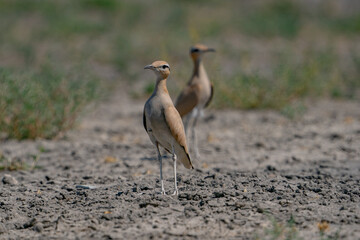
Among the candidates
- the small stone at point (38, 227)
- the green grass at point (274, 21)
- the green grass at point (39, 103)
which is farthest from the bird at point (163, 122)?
the green grass at point (274, 21)

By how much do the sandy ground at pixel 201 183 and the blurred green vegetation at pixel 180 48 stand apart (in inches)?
24.6

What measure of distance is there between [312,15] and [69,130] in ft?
44.8

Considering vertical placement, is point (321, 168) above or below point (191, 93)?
below

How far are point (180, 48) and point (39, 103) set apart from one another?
22.3 feet

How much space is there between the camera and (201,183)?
206 inches

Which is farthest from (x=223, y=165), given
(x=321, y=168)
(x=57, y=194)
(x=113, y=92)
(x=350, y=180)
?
(x=113, y=92)

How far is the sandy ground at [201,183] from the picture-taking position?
4207mm

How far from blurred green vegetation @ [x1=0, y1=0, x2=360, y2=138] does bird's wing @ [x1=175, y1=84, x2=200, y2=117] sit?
1270mm

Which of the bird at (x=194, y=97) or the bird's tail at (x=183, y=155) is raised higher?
the bird at (x=194, y=97)

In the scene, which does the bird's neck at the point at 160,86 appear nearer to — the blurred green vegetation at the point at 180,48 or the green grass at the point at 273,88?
the blurred green vegetation at the point at 180,48

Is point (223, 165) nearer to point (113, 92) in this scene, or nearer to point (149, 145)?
point (149, 145)

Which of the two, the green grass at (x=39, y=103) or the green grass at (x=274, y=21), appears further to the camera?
the green grass at (x=274, y=21)

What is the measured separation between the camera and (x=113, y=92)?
1127cm

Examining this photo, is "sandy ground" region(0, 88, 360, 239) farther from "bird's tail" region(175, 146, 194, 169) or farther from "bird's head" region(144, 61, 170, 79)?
"bird's head" region(144, 61, 170, 79)
